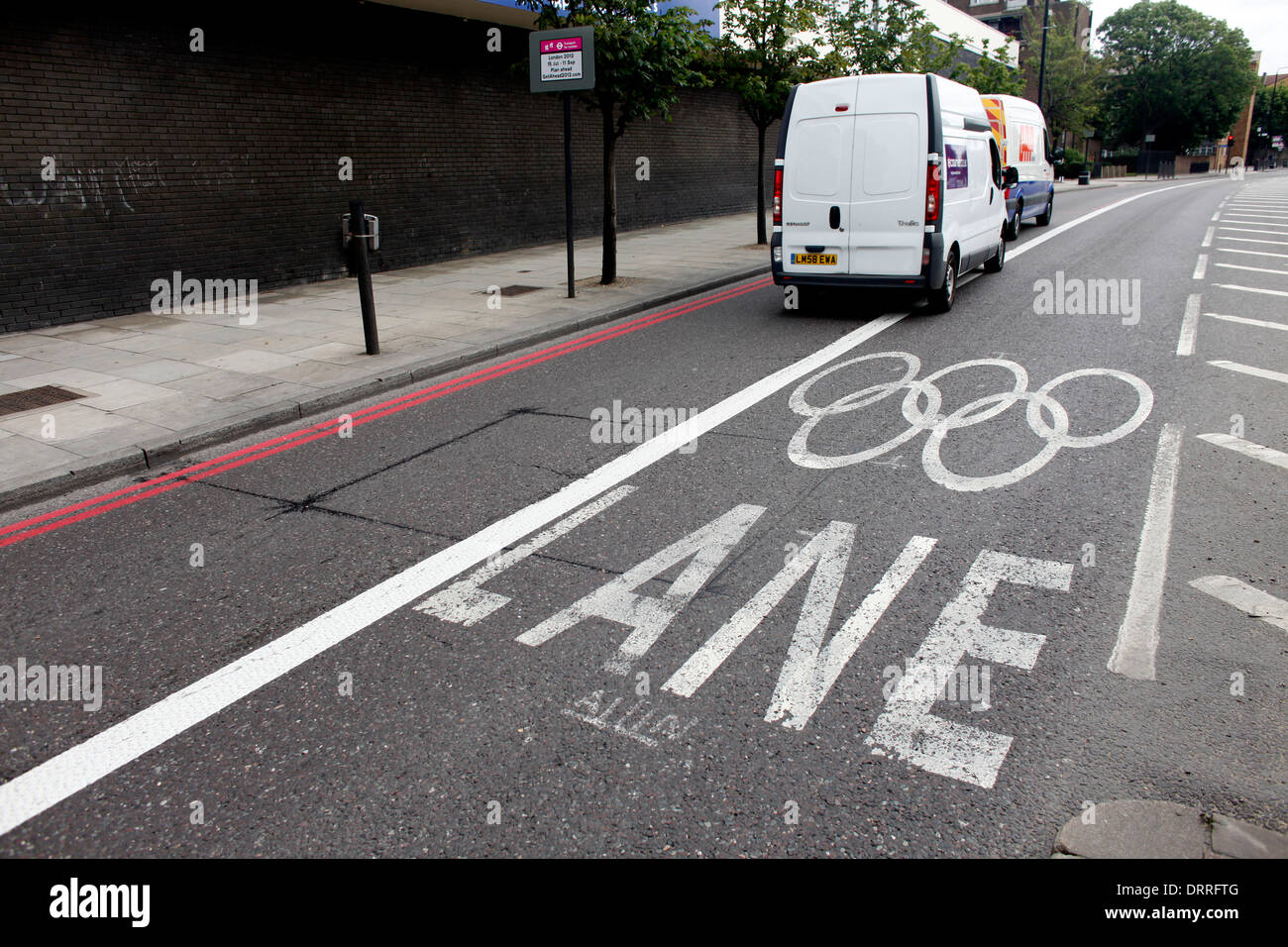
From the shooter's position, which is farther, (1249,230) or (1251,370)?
(1249,230)

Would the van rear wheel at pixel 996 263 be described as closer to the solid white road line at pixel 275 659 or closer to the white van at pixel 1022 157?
the white van at pixel 1022 157

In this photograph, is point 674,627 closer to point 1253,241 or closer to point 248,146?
point 248,146

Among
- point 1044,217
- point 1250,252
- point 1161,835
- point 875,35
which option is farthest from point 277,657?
point 1044,217

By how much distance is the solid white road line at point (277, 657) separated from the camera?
3.06 metres

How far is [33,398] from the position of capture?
7789mm

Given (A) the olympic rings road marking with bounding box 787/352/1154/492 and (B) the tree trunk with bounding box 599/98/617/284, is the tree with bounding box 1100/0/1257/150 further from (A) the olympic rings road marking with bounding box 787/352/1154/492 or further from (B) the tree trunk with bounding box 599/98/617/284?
(A) the olympic rings road marking with bounding box 787/352/1154/492

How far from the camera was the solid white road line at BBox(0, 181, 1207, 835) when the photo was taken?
3062 millimetres

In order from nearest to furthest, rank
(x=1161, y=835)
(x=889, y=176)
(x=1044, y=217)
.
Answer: (x=1161, y=835) → (x=889, y=176) → (x=1044, y=217)

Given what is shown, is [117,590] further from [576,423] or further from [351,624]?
[576,423]

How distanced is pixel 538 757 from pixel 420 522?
2336 mm

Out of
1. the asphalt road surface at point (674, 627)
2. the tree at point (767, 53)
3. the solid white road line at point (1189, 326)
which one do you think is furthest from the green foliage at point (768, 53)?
the asphalt road surface at point (674, 627)

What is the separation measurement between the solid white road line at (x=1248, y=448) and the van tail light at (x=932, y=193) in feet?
15.8

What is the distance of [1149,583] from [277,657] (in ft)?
12.9
